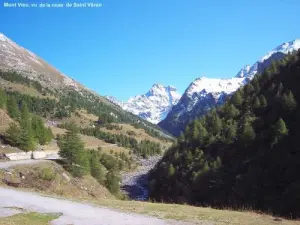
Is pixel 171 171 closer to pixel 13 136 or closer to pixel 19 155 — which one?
pixel 13 136

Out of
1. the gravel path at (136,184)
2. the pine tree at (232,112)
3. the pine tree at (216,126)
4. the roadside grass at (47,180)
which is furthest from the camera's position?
the pine tree at (232,112)

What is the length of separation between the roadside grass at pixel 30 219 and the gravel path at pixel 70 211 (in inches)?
22.2

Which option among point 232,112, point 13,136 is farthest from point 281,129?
point 13,136

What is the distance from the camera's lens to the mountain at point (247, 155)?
93.7m

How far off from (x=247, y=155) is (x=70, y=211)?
3856 inches

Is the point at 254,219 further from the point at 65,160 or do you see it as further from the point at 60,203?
the point at 65,160

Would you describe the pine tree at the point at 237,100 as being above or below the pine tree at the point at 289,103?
above

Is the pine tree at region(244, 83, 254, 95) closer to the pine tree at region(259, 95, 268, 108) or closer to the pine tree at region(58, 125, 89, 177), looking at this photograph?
the pine tree at region(259, 95, 268, 108)

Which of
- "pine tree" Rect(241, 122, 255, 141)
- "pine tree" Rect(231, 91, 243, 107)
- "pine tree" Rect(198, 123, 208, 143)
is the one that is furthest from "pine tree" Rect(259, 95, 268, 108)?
"pine tree" Rect(198, 123, 208, 143)

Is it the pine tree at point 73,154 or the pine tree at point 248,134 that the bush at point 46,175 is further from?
the pine tree at point 248,134

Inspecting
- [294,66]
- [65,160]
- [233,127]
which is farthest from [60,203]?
[294,66]

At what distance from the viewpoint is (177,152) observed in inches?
5418

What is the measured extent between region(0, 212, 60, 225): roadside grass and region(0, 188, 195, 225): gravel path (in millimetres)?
563

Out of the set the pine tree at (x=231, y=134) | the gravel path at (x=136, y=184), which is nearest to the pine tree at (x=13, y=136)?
the gravel path at (x=136, y=184)
